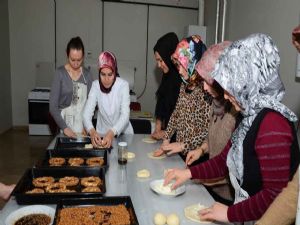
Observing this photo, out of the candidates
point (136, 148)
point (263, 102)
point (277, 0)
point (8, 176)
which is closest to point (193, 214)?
point (263, 102)

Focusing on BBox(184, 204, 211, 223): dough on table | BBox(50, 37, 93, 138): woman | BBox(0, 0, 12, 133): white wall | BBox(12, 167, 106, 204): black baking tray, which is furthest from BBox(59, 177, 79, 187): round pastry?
BBox(0, 0, 12, 133): white wall

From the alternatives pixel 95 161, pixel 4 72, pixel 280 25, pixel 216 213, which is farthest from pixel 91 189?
pixel 4 72

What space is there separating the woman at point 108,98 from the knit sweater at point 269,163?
1244 mm

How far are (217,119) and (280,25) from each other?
52.7 inches

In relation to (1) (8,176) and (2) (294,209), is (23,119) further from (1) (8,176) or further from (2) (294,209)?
(2) (294,209)

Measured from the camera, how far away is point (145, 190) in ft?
4.43

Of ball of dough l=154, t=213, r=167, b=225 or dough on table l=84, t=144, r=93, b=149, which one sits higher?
dough on table l=84, t=144, r=93, b=149

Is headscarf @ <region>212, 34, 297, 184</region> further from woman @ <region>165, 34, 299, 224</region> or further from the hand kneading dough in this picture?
the hand kneading dough

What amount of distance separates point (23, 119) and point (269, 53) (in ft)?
15.7

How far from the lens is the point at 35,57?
4965 millimetres

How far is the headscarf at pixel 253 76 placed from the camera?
1.07m

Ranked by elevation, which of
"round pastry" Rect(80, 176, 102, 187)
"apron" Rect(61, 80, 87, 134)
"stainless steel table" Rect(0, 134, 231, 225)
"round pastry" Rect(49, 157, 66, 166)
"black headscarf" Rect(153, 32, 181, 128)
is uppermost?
"black headscarf" Rect(153, 32, 181, 128)

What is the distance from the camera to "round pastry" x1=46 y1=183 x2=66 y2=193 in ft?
4.13

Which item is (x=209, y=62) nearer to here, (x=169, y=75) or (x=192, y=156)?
(x=192, y=156)
